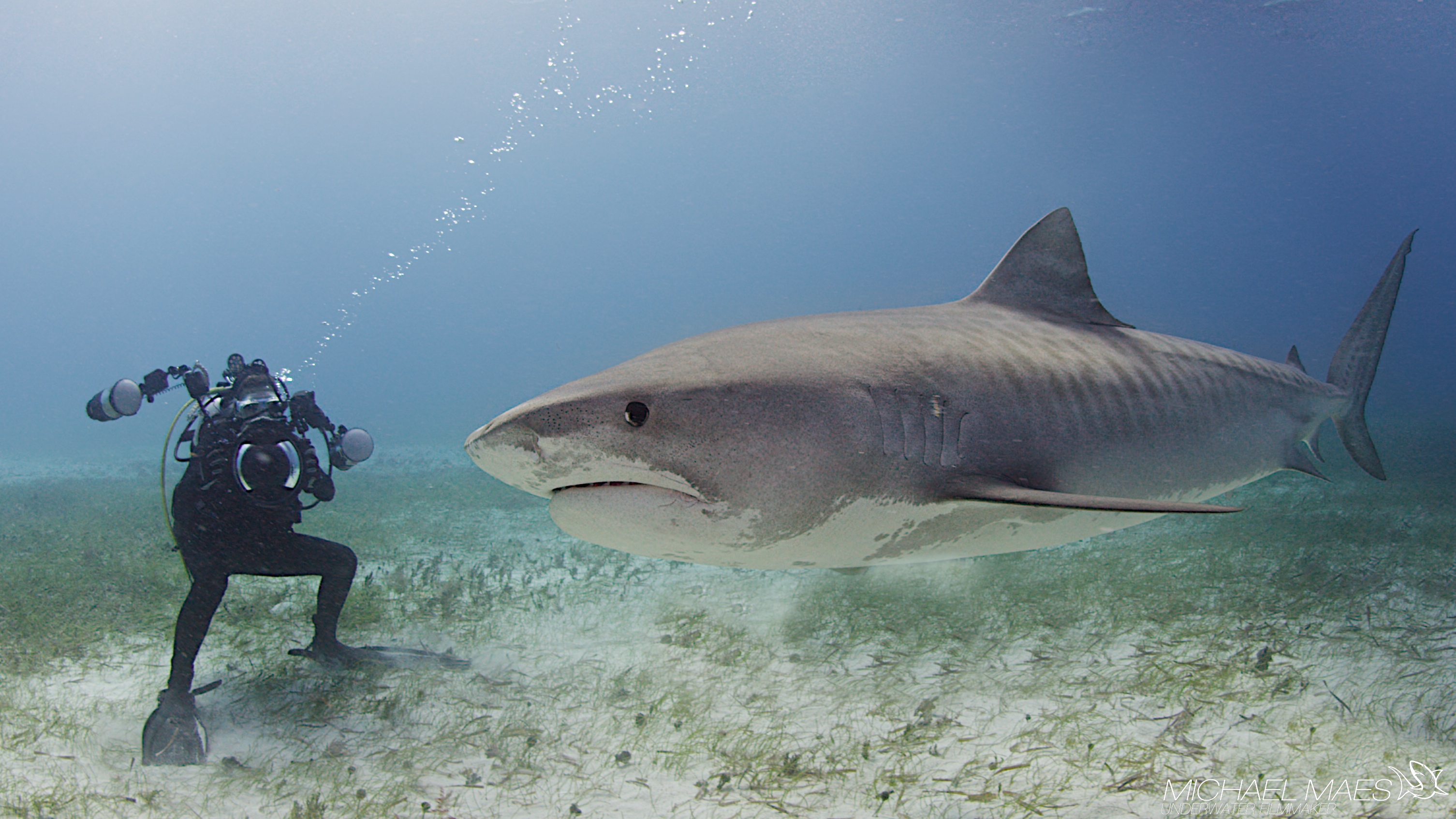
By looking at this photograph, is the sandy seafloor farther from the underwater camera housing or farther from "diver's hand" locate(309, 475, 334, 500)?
the underwater camera housing

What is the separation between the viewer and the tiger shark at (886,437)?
176 cm

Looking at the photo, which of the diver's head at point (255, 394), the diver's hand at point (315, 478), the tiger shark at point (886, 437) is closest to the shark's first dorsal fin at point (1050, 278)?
the tiger shark at point (886, 437)

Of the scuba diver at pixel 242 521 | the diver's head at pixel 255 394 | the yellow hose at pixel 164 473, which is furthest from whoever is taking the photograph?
the diver's head at pixel 255 394

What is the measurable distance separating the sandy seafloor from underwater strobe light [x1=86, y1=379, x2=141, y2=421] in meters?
1.75

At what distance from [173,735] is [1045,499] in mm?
4265

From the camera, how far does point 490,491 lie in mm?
13977

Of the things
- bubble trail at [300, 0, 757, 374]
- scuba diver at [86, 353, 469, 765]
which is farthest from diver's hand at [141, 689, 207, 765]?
bubble trail at [300, 0, 757, 374]

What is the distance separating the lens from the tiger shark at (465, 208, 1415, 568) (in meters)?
1.76

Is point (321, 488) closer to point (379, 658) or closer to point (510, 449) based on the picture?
point (379, 658)

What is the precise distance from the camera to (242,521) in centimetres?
353

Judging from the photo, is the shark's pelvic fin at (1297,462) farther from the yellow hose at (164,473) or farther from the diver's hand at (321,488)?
the yellow hose at (164,473)

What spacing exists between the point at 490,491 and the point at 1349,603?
544 inches

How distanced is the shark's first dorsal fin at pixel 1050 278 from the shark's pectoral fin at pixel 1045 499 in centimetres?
170

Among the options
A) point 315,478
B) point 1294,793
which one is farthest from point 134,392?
point 1294,793
